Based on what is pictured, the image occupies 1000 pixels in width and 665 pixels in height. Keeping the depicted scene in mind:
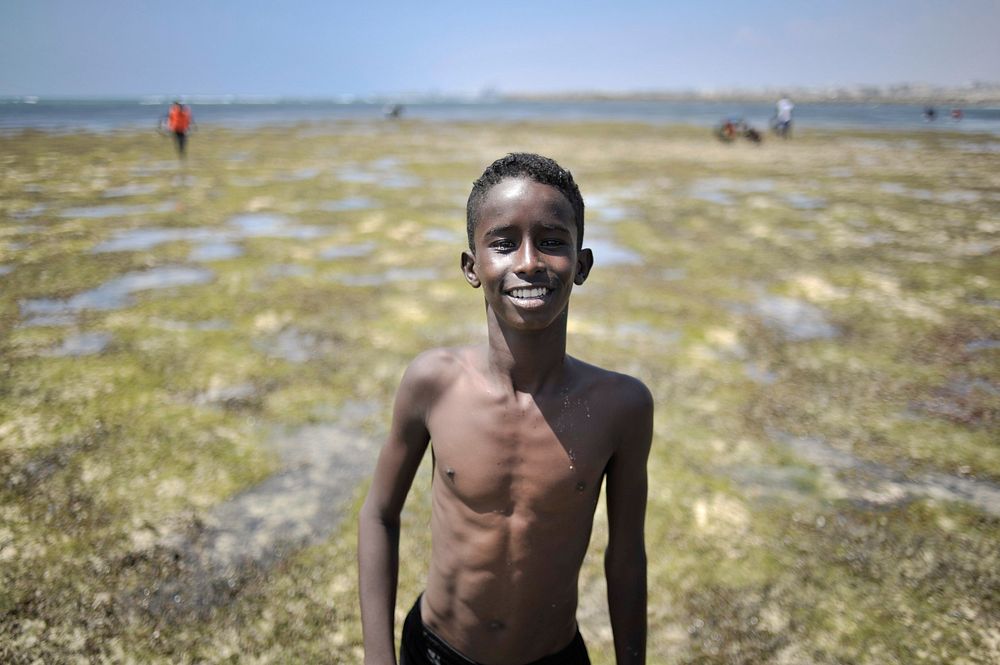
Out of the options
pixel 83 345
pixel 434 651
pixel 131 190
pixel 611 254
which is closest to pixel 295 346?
pixel 83 345

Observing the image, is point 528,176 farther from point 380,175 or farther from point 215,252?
point 380,175

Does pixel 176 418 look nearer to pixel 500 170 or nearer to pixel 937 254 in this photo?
pixel 500 170

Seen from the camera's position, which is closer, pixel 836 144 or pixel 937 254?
pixel 937 254

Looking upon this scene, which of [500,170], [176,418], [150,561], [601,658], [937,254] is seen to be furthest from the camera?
[937,254]

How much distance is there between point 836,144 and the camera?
30.6 metres

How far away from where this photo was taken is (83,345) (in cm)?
649

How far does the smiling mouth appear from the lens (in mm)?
1676

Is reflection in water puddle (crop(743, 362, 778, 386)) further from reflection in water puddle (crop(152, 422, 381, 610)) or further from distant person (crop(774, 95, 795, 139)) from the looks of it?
distant person (crop(774, 95, 795, 139))

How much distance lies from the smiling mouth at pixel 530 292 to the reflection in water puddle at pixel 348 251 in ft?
29.6

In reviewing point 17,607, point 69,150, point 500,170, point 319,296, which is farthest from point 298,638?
point 69,150

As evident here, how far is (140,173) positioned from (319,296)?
14744mm

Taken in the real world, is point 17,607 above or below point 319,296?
below

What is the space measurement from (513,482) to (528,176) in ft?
3.11

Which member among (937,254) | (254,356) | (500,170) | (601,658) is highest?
(500,170)
